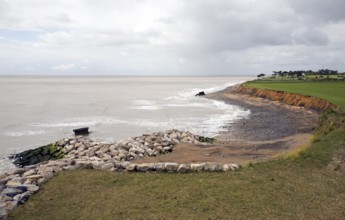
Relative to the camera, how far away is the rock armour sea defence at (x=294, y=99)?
39.9 m

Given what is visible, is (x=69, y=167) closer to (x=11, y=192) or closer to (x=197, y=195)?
(x=11, y=192)

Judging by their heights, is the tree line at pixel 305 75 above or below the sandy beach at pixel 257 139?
above

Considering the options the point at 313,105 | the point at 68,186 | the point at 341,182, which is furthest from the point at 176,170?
the point at 313,105

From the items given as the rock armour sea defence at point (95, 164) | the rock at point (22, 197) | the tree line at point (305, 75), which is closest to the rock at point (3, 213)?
the rock armour sea defence at point (95, 164)

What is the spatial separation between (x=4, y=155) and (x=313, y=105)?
35.7 metres

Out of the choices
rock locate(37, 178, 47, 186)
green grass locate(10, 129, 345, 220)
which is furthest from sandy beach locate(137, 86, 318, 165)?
rock locate(37, 178, 47, 186)

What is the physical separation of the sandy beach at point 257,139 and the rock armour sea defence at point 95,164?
4.23 feet

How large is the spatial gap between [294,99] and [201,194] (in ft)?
140

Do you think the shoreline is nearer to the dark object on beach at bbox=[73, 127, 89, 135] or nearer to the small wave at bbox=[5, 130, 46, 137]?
the dark object on beach at bbox=[73, 127, 89, 135]

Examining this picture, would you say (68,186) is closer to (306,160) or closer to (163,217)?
(163,217)

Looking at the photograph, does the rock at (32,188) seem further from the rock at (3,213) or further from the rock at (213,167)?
the rock at (213,167)

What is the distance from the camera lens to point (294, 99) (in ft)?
164

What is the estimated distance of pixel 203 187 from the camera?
11.5m

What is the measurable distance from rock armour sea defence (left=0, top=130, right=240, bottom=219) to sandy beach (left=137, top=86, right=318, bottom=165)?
129 cm
